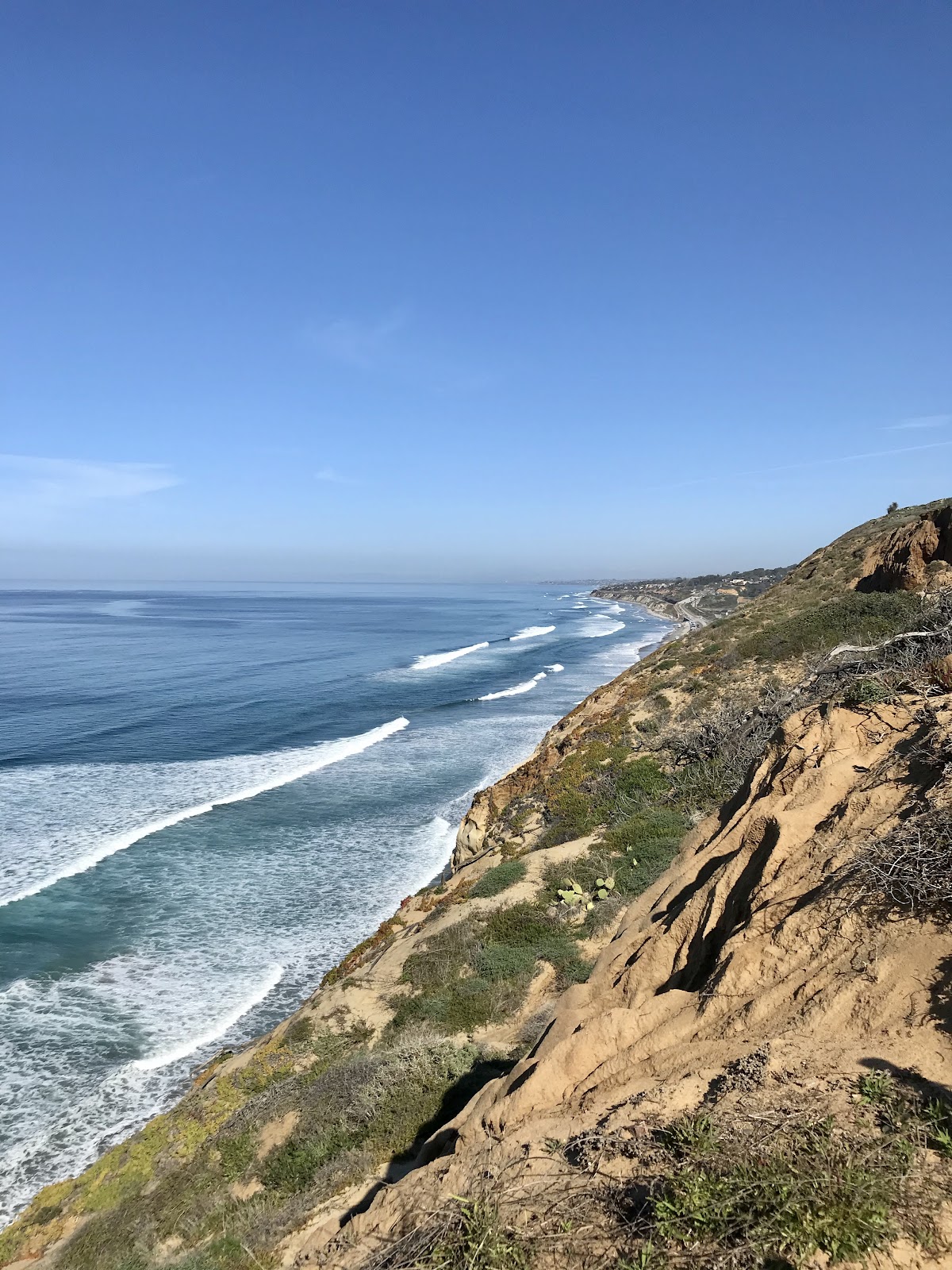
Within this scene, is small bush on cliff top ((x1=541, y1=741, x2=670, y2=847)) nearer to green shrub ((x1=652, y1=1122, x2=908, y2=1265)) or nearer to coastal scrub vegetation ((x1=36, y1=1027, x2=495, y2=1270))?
coastal scrub vegetation ((x1=36, y1=1027, x2=495, y2=1270))

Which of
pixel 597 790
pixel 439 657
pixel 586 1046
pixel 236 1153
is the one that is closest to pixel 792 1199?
pixel 586 1046

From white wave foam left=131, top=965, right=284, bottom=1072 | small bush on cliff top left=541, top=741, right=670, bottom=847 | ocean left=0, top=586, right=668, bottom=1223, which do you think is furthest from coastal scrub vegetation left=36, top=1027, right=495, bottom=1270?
small bush on cliff top left=541, top=741, right=670, bottom=847

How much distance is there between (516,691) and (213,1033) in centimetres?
3855

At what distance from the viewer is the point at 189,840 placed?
2480 cm

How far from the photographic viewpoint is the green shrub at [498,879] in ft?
47.6

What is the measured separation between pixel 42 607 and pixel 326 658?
111 metres

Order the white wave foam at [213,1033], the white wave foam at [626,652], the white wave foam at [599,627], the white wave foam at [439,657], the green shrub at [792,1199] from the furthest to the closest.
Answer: the white wave foam at [599,627] < the white wave foam at [626,652] < the white wave foam at [439,657] < the white wave foam at [213,1033] < the green shrub at [792,1199]

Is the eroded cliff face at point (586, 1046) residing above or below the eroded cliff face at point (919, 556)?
below

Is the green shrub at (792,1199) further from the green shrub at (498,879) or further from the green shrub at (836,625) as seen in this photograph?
the green shrub at (836,625)

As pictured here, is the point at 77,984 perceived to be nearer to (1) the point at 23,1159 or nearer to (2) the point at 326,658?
(1) the point at 23,1159

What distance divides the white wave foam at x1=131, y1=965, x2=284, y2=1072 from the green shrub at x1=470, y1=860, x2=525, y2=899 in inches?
232

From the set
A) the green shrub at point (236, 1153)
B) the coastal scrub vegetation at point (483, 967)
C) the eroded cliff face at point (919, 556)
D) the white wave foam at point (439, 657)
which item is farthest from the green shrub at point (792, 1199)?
the white wave foam at point (439, 657)

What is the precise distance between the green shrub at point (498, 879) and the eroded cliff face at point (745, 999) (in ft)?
20.5

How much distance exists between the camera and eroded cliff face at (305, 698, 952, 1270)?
4609 mm
